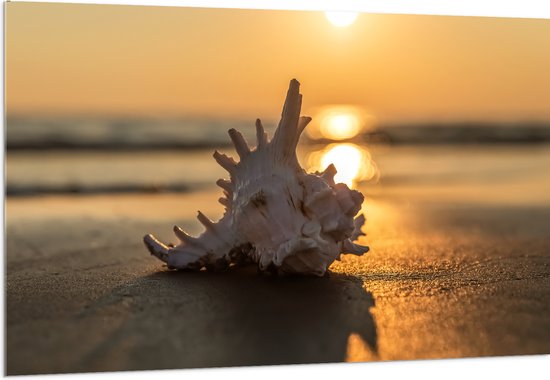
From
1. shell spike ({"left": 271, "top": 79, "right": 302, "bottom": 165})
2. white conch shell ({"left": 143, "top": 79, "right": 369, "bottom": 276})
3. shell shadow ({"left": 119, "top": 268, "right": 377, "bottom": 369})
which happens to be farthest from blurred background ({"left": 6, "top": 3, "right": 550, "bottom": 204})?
shell shadow ({"left": 119, "top": 268, "right": 377, "bottom": 369})

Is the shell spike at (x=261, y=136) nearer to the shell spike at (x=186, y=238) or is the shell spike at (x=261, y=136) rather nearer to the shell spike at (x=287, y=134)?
the shell spike at (x=287, y=134)

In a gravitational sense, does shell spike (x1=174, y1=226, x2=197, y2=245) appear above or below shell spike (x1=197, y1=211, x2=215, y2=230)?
below

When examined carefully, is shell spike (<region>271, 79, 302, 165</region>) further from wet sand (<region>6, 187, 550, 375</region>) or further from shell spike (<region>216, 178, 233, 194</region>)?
wet sand (<region>6, 187, 550, 375</region>)

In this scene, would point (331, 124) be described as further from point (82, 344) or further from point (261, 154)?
point (82, 344)

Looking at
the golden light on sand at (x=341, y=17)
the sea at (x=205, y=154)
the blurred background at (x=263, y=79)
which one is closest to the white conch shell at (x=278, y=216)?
the golden light on sand at (x=341, y=17)

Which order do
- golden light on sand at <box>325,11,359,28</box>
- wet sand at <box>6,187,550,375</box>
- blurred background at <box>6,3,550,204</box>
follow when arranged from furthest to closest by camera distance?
1. blurred background at <box>6,3,550,204</box>
2. golden light on sand at <box>325,11,359,28</box>
3. wet sand at <box>6,187,550,375</box>

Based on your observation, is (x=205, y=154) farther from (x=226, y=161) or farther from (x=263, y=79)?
(x=226, y=161)

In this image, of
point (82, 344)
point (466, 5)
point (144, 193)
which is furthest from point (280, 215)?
point (144, 193)

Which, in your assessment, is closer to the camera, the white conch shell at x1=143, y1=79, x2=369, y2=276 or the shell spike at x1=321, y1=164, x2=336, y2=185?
the white conch shell at x1=143, y1=79, x2=369, y2=276
